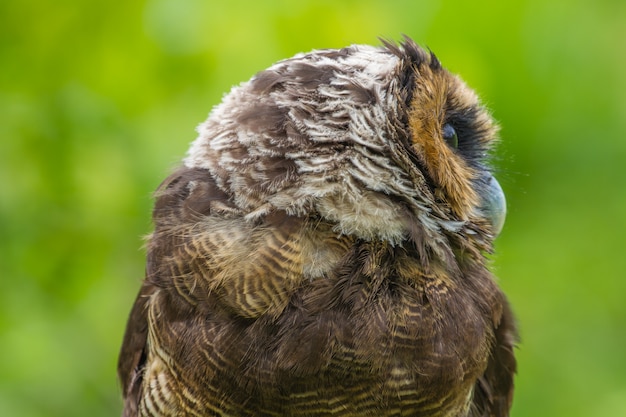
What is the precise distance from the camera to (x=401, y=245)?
2.45m

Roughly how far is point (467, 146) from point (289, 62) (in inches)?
25.7

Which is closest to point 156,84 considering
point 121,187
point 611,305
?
point 121,187

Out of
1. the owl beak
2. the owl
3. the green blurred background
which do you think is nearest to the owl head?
the owl

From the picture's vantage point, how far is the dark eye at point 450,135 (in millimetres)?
2652

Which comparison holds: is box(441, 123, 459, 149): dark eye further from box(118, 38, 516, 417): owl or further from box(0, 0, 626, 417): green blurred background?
box(0, 0, 626, 417): green blurred background

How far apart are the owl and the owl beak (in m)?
0.17

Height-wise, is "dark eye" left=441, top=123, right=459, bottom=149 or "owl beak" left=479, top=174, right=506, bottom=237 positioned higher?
"dark eye" left=441, top=123, right=459, bottom=149

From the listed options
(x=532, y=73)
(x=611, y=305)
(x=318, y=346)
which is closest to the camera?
(x=318, y=346)

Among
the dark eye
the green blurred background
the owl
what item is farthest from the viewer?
the green blurred background

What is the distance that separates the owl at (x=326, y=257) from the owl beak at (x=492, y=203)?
17cm

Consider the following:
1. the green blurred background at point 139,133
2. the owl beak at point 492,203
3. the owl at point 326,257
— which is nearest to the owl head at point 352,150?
the owl at point 326,257

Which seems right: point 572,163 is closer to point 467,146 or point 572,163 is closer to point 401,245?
point 467,146

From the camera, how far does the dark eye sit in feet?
8.70

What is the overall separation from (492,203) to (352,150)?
23.8 inches
